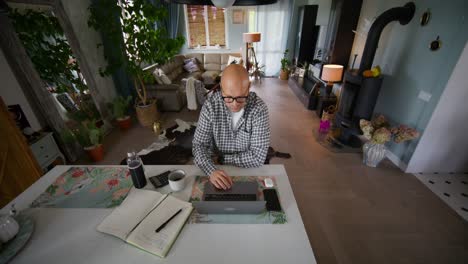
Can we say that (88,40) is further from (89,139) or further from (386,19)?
(386,19)

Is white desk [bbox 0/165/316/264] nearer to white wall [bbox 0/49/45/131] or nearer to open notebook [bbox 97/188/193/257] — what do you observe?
open notebook [bbox 97/188/193/257]

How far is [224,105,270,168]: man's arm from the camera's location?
1.12 m

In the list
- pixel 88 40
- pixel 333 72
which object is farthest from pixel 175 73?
pixel 333 72

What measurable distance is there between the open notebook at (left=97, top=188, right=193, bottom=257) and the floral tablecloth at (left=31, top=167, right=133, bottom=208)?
81mm

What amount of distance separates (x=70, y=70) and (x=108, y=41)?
0.88 meters

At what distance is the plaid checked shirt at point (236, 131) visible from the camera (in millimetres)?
1130

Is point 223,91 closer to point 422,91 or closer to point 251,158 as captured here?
point 251,158

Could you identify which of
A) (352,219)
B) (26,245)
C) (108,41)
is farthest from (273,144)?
(108,41)

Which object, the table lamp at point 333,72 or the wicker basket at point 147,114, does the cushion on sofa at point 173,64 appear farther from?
the table lamp at point 333,72

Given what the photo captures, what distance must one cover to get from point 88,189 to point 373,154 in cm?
260

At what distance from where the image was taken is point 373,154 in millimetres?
2180

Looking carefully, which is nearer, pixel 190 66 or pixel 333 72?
pixel 333 72

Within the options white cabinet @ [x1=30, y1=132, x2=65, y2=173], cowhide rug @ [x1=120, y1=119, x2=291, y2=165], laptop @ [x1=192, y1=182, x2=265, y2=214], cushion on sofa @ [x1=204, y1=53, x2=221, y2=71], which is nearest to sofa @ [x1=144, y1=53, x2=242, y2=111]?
cushion on sofa @ [x1=204, y1=53, x2=221, y2=71]

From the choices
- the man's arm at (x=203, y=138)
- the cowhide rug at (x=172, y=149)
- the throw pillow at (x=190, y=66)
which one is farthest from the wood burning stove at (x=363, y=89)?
the throw pillow at (x=190, y=66)
